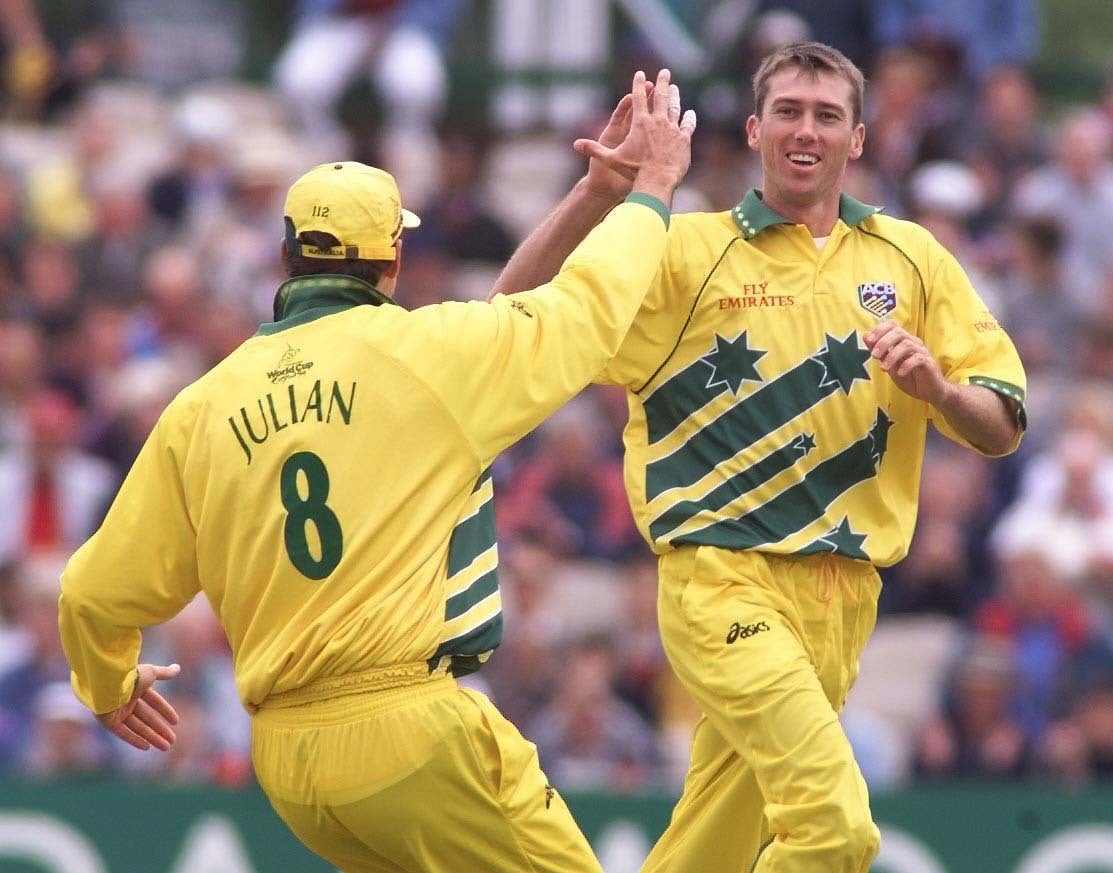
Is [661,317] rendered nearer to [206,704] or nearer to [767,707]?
[767,707]

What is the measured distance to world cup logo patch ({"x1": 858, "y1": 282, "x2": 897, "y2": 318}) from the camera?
23.3 ft

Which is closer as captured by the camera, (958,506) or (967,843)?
(967,843)

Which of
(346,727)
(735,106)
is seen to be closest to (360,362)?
(346,727)

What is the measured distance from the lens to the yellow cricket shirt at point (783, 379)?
23.2 ft

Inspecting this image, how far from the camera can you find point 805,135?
7.02 metres

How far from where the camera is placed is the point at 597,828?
10.4 meters

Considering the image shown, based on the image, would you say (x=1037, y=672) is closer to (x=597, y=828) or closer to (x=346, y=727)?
(x=597, y=828)

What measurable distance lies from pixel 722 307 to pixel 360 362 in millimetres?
1243

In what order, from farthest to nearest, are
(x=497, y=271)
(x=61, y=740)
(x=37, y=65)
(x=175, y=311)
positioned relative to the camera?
(x=37, y=65)
(x=497, y=271)
(x=175, y=311)
(x=61, y=740)

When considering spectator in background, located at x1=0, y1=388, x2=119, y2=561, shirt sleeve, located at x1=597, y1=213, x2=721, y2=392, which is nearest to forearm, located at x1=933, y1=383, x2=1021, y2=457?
shirt sleeve, located at x1=597, y1=213, x2=721, y2=392

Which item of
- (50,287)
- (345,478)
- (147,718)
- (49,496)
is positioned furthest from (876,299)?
(50,287)

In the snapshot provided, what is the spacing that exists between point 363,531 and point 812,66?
2036 mm

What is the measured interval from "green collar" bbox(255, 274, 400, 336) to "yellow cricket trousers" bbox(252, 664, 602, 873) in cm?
105

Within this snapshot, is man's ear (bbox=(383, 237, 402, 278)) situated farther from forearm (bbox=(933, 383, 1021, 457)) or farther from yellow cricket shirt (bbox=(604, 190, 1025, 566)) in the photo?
forearm (bbox=(933, 383, 1021, 457))
